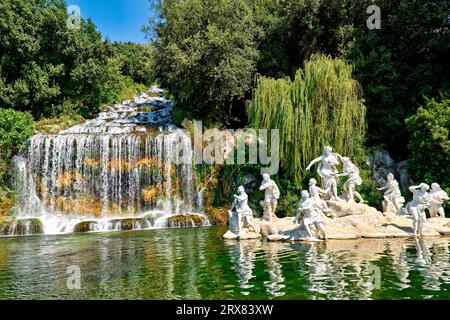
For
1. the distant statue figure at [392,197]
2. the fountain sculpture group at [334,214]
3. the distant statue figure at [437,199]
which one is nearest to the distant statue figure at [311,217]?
the fountain sculpture group at [334,214]

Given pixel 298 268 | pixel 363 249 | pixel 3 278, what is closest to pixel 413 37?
pixel 363 249

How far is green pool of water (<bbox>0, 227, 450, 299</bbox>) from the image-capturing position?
330 inches

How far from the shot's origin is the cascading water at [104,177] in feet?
79.2

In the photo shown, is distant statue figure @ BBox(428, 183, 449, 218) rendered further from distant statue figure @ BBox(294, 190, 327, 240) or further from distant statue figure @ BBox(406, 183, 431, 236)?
distant statue figure @ BBox(294, 190, 327, 240)

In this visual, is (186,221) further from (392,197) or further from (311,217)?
(392,197)

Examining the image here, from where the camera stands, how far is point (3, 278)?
10617 millimetres

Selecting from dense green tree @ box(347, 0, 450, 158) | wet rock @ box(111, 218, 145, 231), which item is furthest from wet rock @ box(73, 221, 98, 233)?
dense green tree @ box(347, 0, 450, 158)

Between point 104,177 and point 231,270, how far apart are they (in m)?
15.7

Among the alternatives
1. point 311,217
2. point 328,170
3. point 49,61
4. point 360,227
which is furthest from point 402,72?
point 49,61

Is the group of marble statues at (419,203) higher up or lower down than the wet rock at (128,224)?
higher up

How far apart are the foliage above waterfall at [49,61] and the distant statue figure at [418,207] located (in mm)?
25144

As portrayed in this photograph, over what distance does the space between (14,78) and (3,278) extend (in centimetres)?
2590

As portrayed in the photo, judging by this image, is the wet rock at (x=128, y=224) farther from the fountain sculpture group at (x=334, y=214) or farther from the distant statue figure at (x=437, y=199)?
the distant statue figure at (x=437, y=199)
